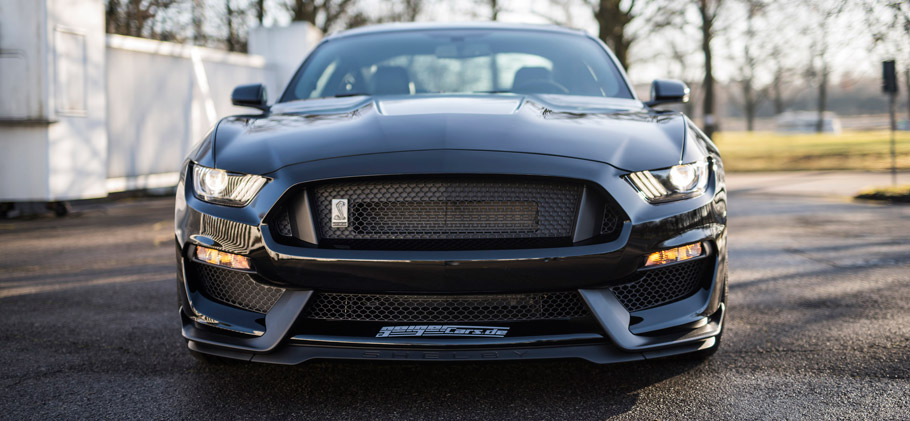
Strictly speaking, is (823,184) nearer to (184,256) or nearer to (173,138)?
(173,138)

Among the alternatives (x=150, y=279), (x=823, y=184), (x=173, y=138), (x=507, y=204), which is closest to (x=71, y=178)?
(x=173, y=138)

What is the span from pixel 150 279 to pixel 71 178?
4512 millimetres

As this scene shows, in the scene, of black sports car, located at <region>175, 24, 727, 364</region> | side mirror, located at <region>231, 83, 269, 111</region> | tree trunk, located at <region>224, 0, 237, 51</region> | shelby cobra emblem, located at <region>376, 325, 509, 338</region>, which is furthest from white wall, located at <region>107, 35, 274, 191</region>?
tree trunk, located at <region>224, 0, 237, 51</region>

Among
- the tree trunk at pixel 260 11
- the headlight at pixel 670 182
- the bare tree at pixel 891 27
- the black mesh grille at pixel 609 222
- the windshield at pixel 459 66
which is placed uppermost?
the tree trunk at pixel 260 11

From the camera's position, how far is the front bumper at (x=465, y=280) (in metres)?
2.38

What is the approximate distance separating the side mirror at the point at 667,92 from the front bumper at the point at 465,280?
4.22ft

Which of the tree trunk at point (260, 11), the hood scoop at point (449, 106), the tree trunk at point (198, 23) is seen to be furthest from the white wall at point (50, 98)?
the tree trunk at point (260, 11)

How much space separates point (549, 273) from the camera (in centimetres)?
237

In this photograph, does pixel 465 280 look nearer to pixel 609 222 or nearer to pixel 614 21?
pixel 609 222

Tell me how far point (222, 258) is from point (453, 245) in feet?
2.48

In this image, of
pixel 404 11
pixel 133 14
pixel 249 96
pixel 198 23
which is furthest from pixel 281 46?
pixel 404 11

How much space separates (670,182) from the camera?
8.42 ft

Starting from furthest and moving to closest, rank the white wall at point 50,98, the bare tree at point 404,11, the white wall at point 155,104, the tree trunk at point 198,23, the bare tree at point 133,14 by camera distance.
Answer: the bare tree at point 404,11
the tree trunk at point 198,23
the bare tree at point 133,14
the white wall at point 155,104
the white wall at point 50,98

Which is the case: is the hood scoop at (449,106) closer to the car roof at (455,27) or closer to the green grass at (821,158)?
the car roof at (455,27)
